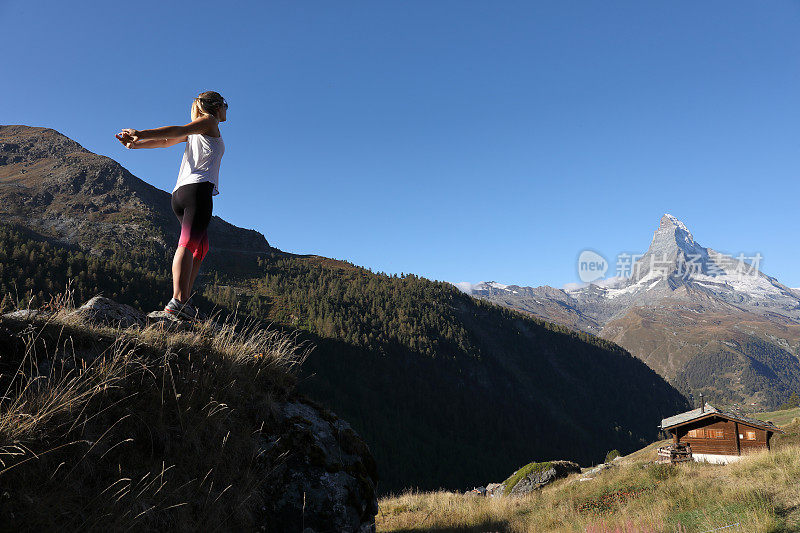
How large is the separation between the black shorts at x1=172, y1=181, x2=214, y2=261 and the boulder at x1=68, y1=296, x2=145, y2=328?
1.04 m

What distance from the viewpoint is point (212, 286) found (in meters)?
162

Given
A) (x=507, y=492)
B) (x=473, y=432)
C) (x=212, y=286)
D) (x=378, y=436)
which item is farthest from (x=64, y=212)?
(x=507, y=492)

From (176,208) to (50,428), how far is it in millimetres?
3037

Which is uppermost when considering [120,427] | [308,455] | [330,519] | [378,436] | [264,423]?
[120,427]

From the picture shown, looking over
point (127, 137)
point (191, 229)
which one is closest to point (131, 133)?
point (127, 137)

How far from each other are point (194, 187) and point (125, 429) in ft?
9.53

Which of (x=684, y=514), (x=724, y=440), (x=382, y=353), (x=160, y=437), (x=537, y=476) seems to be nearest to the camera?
(x=160, y=437)

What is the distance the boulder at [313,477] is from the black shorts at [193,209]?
2317mm

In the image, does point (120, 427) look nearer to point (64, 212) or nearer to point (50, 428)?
point (50, 428)

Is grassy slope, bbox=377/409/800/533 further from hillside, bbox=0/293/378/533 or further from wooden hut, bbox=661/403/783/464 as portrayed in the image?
wooden hut, bbox=661/403/783/464

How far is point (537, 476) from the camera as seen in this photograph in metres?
29.2

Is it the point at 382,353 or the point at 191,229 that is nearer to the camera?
the point at 191,229

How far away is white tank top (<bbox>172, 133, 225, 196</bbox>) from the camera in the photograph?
4840mm

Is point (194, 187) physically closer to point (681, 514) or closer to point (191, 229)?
point (191, 229)
